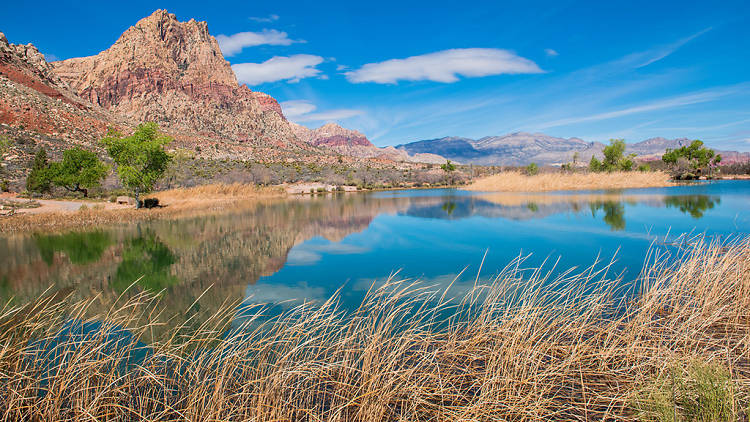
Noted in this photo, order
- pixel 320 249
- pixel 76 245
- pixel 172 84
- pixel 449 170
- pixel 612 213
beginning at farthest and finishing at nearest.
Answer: pixel 172 84
pixel 449 170
pixel 612 213
pixel 76 245
pixel 320 249

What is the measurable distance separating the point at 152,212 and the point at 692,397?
22658 millimetres

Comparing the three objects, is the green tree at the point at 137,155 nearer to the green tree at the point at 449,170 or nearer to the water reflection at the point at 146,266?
the water reflection at the point at 146,266

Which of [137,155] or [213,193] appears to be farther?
[213,193]

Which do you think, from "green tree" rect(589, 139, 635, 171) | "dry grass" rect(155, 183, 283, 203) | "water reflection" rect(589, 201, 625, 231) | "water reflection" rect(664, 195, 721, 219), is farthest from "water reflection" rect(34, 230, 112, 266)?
"green tree" rect(589, 139, 635, 171)

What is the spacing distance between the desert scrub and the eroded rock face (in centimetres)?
9150

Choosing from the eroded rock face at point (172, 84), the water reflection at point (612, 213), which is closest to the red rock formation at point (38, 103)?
the eroded rock face at point (172, 84)

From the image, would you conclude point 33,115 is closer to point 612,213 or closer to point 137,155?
point 137,155

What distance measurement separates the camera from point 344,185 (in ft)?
145

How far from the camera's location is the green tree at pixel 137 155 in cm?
2097

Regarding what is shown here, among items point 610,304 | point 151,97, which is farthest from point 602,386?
point 151,97

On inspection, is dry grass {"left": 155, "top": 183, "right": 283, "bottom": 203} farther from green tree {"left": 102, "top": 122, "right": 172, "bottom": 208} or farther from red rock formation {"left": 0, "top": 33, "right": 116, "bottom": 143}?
red rock formation {"left": 0, "top": 33, "right": 116, "bottom": 143}

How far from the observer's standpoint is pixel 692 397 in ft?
9.57

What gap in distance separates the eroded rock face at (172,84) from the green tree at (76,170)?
6658 cm

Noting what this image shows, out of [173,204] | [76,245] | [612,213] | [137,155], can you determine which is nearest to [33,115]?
[173,204]
